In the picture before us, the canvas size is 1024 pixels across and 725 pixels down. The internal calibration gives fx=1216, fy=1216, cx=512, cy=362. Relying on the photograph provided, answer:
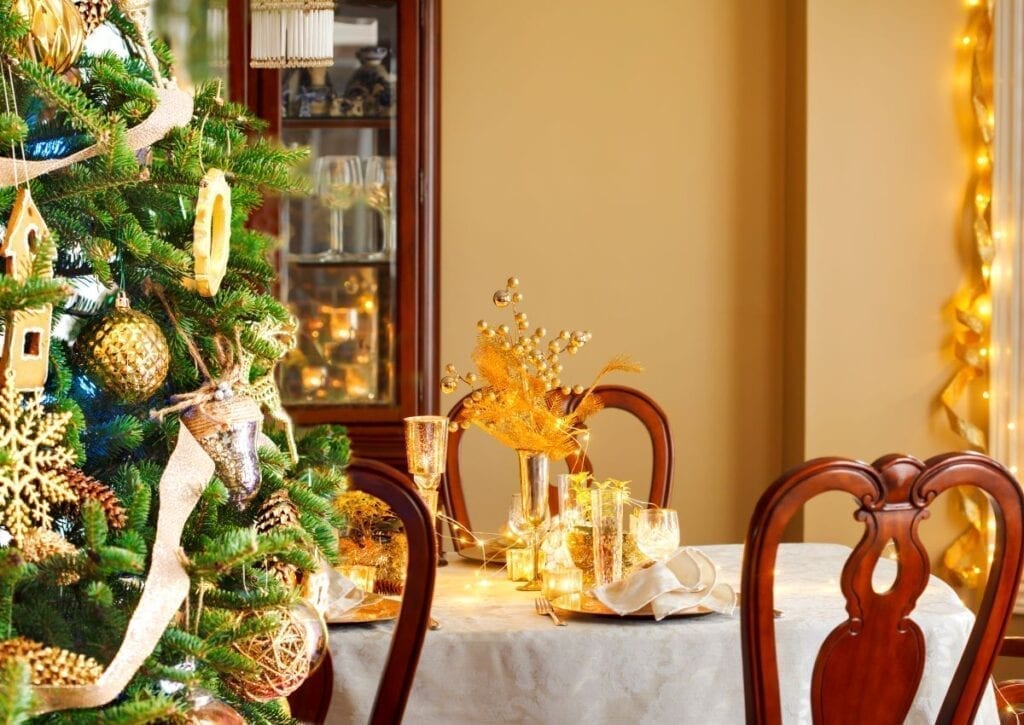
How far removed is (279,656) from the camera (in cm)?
83

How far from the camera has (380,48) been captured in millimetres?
3055

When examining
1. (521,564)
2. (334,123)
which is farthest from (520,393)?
(334,123)

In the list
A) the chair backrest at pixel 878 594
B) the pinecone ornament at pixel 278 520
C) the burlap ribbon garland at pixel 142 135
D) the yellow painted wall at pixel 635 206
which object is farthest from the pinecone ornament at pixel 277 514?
the yellow painted wall at pixel 635 206

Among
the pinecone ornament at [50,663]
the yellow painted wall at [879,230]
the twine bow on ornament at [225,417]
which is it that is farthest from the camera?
the yellow painted wall at [879,230]

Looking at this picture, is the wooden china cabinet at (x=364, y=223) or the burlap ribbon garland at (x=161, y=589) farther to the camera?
the wooden china cabinet at (x=364, y=223)

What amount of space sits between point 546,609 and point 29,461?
3.87 feet

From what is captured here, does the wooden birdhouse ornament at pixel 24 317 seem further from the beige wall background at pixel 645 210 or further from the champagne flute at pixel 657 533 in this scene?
the beige wall background at pixel 645 210

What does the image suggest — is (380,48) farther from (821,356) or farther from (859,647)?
(859,647)

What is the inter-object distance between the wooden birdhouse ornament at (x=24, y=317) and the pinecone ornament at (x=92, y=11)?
16cm

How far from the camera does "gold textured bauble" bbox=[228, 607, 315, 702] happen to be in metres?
0.82

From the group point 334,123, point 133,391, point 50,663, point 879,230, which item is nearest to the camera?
point 50,663

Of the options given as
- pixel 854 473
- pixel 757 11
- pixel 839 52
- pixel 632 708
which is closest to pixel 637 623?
pixel 632 708

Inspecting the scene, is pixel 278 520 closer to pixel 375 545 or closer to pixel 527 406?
pixel 375 545

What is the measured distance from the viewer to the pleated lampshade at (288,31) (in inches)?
84.3
